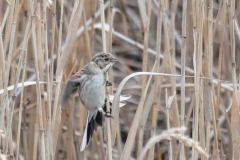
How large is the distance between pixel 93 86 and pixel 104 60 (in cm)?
14

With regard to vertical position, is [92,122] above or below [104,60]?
below

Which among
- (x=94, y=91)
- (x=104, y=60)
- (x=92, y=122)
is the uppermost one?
(x=104, y=60)

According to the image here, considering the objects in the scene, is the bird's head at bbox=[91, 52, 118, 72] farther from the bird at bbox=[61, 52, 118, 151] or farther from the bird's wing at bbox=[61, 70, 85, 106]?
the bird's wing at bbox=[61, 70, 85, 106]

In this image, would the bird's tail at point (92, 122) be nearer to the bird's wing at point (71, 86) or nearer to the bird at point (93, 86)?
the bird at point (93, 86)

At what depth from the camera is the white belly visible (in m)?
2.16

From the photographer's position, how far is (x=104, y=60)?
212 cm

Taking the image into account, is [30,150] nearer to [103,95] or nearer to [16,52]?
[16,52]

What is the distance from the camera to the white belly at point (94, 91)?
2.16 meters

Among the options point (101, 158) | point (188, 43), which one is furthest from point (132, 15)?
point (101, 158)

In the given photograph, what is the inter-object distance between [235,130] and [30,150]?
1391 mm

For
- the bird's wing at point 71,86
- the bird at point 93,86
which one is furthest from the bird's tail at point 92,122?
the bird's wing at point 71,86

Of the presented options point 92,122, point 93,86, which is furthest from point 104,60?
point 92,122

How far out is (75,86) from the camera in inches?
86.3

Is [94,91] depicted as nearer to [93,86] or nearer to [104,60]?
[93,86]
